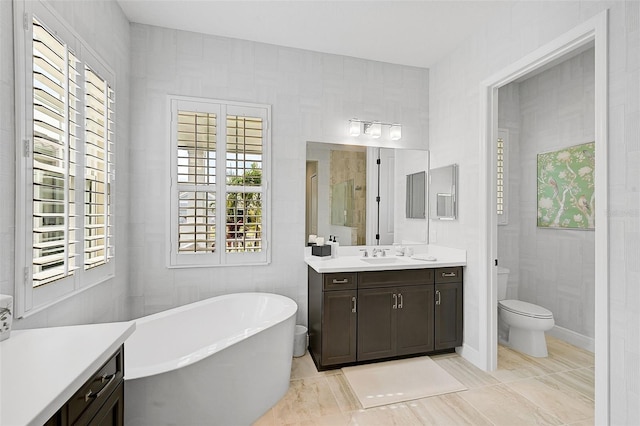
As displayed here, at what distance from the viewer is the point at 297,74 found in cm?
309

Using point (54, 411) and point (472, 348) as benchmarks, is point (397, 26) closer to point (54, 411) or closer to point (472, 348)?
point (472, 348)

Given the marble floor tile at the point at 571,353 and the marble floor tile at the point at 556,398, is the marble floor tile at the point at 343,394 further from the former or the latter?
the marble floor tile at the point at 571,353

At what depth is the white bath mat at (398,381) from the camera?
2283 millimetres

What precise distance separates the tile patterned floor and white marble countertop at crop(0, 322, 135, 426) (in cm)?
122

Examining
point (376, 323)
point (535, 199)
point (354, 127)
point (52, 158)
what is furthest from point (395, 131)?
point (52, 158)

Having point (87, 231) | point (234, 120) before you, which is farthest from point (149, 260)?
point (234, 120)

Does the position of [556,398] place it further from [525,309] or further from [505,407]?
[525,309]

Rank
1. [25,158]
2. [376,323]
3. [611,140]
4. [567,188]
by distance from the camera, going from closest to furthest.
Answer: [25,158]
[611,140]
[376,323]
[567,188]

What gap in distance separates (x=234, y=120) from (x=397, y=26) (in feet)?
5.26

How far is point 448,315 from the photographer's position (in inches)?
115

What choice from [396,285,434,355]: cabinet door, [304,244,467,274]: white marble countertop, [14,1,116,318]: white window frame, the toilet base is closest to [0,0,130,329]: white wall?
[14,1,116,318]: white window frame

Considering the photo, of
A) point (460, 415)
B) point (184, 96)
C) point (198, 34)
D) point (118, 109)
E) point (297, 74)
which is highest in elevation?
point (198, 34)

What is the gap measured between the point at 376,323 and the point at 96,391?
80.3 inches

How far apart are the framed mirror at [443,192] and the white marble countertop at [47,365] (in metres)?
2.74
